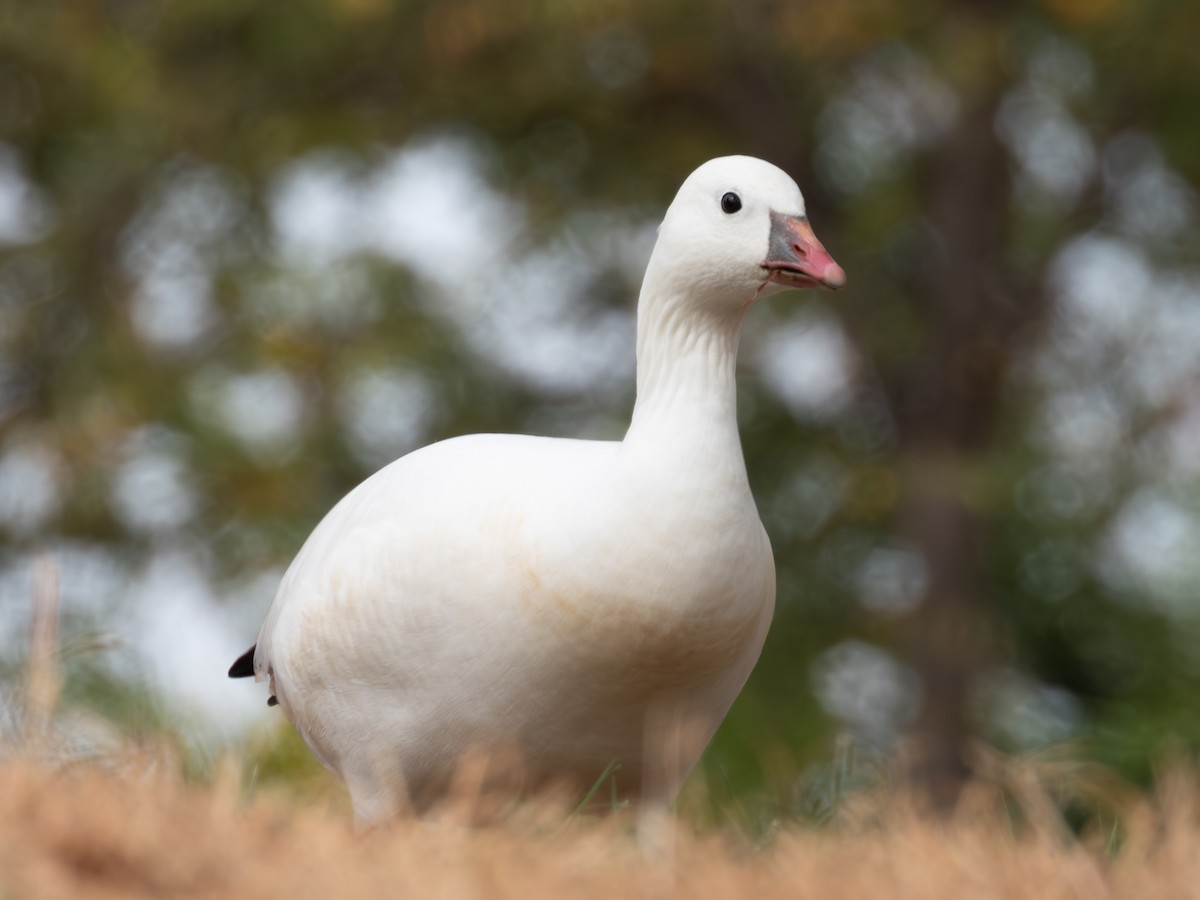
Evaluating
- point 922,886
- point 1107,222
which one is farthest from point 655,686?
point 1107,222

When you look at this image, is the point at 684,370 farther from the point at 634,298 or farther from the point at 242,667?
the point at 634,298

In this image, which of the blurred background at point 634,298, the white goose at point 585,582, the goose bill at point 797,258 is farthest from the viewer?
the blurred background at point 634,298

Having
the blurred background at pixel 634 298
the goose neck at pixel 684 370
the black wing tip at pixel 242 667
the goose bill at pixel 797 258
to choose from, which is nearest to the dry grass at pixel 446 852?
the goose neck at pixel 684 370

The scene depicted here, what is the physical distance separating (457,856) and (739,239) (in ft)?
5.33

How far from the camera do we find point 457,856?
6.63ft

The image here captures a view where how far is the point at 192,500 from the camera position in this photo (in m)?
A: 9.77

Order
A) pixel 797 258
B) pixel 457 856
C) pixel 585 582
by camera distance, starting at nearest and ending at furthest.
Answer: pixel 457 856 → pixel 585 582 → pixel 797 258

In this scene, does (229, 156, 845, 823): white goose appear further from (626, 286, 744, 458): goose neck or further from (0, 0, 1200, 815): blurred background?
(0, 0, 1200, 815): blurred background

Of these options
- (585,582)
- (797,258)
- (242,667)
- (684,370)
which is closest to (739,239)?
(797,258)

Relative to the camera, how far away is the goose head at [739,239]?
3279mm

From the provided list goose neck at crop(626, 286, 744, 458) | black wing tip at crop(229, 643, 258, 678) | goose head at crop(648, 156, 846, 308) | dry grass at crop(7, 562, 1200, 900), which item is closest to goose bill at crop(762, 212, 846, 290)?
goose head at crop(648, 156, 846, 308)

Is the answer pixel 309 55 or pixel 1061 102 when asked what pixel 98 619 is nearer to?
pixel 309 55

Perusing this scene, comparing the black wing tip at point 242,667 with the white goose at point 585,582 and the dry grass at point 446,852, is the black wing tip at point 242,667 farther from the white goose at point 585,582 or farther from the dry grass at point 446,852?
the dry grass at point 446,852

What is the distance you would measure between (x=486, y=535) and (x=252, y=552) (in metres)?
6.61
